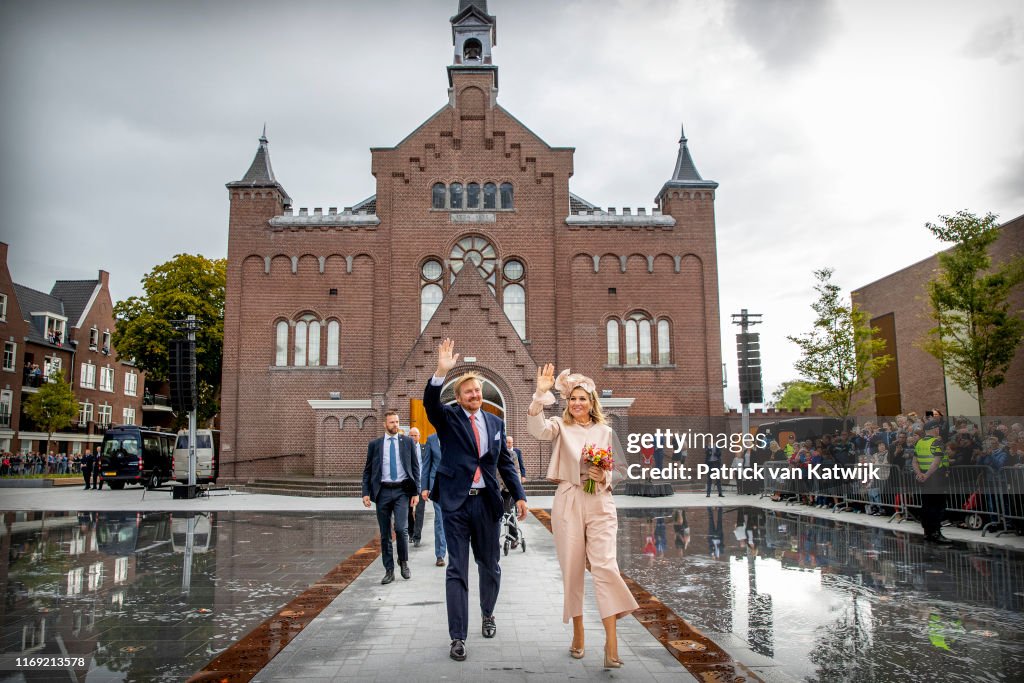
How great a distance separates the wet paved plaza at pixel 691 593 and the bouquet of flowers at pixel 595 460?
1.62 meters

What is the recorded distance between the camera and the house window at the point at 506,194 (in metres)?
28.3

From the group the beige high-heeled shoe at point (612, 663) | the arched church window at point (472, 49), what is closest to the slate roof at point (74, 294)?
the arched church window at point (472, 49)

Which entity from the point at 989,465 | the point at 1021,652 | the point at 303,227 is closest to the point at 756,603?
the point at 1021,652

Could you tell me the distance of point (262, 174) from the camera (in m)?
28.7

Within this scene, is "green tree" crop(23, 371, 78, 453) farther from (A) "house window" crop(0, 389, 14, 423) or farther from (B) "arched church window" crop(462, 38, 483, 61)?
(B) "arched church window" crop(462, 38, 483, 61)

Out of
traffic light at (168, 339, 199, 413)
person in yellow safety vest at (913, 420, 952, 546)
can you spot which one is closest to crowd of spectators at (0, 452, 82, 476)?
traffic light at (168, 339, 199, 413)

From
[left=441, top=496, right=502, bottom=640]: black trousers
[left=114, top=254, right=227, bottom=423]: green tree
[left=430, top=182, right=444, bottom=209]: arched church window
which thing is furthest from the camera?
[left=114, top=254, right=227, bottom=423]: green tree

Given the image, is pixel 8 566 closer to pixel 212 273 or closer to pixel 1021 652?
pixel 1021 652

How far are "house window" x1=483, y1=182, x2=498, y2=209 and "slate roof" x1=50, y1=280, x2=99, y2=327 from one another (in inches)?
1451

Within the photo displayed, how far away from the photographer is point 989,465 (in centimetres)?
1159

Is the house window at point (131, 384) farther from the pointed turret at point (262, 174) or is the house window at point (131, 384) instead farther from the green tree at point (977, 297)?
the green tree at point (977, 297)

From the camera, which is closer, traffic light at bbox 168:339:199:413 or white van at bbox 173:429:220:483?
traffic light at bbox 168:339:199:413

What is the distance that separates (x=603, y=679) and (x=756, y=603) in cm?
307

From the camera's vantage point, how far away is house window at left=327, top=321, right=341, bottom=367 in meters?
27.6
